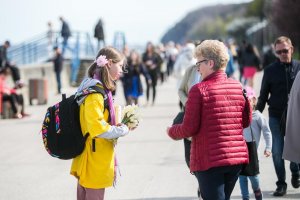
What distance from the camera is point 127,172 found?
1100cm

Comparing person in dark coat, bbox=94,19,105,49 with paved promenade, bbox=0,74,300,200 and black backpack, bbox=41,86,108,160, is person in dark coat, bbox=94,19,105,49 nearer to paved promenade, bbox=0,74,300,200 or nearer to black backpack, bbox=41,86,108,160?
paved promenade, bbox=0,74,300,200

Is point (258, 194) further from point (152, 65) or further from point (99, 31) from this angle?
point (99, 31)

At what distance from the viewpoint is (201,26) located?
191750 mm

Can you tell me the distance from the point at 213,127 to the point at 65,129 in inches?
42.8

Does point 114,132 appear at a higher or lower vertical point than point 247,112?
lower

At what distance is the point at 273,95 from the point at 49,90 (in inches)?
904

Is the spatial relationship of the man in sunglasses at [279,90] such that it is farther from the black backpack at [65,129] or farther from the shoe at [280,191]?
the black backpack at [65,129]

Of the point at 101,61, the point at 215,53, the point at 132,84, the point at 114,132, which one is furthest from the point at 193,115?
the point at 132,84

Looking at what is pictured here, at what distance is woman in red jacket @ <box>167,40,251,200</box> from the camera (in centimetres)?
572

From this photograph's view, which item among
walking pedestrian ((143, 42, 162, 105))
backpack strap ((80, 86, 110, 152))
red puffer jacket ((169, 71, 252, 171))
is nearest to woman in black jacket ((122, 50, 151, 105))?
walking pedestrian ((143, 42, 162, 105))

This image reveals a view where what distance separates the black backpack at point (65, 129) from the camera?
6.05 metres

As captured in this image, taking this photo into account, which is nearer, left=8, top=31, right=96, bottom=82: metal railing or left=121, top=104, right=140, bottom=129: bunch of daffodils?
left=121, top=104, right=140, bottom=129: bunch of daffodils

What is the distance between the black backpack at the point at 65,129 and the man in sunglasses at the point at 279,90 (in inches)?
130

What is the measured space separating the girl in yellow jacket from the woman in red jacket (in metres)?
0.60
